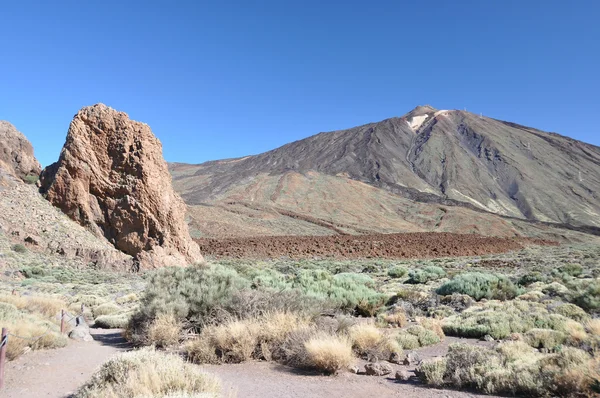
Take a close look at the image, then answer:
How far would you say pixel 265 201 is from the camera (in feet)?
256

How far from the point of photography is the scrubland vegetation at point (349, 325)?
19.1ft

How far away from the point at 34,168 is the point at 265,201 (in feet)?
172

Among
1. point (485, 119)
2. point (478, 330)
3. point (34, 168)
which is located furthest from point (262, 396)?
point (485, 119)

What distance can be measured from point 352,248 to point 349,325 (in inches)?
1306

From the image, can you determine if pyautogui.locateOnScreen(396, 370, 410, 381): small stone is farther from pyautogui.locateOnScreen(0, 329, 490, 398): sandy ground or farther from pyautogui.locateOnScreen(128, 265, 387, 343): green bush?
pyautogui.locateOnScreen(128, 265, 387, 343): green bush

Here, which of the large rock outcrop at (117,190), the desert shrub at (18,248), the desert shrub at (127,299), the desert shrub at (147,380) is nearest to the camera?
the desert shrub at (147,380)

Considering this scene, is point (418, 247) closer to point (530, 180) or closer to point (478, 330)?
point (478, 330)

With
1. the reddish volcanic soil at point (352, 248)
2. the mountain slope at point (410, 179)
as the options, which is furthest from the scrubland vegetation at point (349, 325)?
the mountain slope at point (410, 179)

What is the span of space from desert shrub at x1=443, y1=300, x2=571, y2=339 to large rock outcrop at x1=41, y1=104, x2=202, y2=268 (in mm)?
15492

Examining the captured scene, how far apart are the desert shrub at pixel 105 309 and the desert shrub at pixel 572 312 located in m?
13.0

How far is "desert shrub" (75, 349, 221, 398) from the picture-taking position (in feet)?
14.9

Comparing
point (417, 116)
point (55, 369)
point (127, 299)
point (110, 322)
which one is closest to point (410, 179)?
point (417, 116)

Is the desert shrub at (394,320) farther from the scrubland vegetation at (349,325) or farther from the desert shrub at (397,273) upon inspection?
the desert shrub at (397,273)

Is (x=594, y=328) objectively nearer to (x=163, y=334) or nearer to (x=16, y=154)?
(x=163, y=334)
